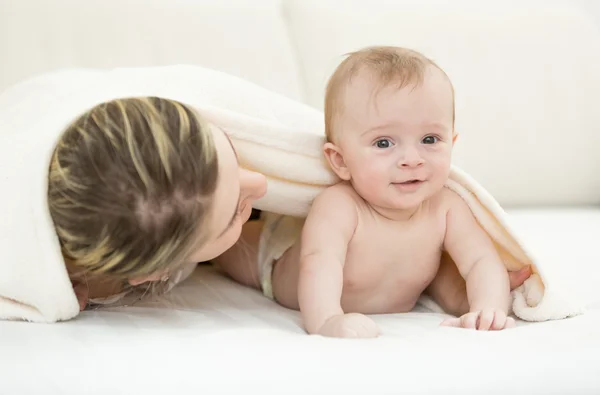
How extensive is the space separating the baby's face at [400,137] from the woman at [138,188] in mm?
210

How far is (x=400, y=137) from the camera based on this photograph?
0.98m

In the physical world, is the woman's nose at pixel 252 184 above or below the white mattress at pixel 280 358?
above

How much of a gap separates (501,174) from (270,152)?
92 cm

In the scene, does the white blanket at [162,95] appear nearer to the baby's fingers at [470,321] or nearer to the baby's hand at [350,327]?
the baby's fingers at [470,321]

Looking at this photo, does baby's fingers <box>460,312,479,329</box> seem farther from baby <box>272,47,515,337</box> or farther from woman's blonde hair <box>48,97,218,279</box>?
woman's blonde hair <box>48,97,218,279</box>

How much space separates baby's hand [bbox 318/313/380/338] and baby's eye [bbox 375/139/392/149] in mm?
252

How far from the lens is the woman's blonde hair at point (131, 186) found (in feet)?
2.52

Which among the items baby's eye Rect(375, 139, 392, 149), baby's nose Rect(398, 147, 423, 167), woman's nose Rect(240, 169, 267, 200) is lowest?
woman's nose Rect(240, 169, 267, 200)

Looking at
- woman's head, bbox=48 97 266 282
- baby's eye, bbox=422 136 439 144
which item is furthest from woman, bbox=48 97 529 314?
baby's eye, bbox=422 136 439 144

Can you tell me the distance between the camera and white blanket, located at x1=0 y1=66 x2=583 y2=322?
2.76 feet

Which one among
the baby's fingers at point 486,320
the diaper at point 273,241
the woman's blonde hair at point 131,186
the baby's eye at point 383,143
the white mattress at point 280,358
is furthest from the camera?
the diaper at point 273,241

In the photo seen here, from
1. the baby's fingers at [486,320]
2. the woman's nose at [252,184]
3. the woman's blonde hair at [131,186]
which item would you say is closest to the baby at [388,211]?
the baby's fingers at [486,320]

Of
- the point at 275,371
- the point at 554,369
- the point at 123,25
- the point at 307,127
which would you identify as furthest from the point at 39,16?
the point at 554,369

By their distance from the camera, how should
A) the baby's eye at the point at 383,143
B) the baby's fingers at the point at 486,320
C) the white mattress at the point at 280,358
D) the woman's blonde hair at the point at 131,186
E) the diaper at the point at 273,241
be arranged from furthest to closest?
the diaper at the point at 273,241 < the baby's eye at the point at 383,143 < the baby's fingers at the point at 486,320 < the woman's blonde hair at the point at 131,186 < the white mattress at the point at 280,358
